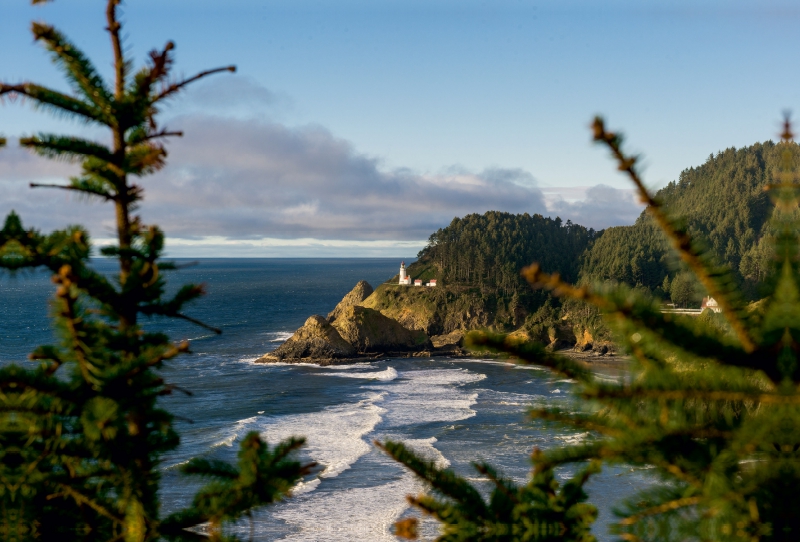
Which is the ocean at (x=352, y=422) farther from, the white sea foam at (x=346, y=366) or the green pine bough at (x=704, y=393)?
the green pine bough at (x=704, y=393)

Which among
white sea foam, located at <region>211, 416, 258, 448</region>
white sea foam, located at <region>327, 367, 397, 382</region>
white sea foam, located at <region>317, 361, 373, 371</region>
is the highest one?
white sea foam, located at <region>211, 416, 258, 448</region>

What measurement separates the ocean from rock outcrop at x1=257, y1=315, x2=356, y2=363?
13.1ft

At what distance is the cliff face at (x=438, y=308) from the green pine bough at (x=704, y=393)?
85951 mm

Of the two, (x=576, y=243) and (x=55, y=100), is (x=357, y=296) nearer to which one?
(x=576, y=243)

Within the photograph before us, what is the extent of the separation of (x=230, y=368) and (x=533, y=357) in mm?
67166

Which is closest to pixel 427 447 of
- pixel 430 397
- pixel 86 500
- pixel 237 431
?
pixel 237 431

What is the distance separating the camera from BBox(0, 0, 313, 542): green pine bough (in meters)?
3.90

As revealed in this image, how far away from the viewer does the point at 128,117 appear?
4.96 metres

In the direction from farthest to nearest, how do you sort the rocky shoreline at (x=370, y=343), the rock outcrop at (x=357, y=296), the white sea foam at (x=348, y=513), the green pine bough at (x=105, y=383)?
the rock outcrop at (x=357, y=296) < the rocky shoreline at (x=370, y=343) < the white sea foam at (x=348, y=513) < the green pine bough at (x=105, y=383)

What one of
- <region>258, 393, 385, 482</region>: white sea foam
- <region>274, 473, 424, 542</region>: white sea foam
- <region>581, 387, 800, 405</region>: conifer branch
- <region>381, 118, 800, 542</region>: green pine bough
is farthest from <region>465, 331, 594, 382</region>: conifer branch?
<region>258, 393, 385, 482</region>: white sea foam

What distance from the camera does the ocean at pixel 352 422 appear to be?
26.8 metres

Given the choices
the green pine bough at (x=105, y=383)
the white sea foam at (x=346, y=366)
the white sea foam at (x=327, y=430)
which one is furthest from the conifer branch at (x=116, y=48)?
the white sea foam at (x=346, y=366)

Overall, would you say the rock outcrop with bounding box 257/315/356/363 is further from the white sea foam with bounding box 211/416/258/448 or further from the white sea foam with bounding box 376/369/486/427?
the white sea foam with bounding box 211/416/258/448

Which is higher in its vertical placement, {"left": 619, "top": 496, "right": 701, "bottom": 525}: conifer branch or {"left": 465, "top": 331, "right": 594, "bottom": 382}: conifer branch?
{"left": 465, "top": 331, "right": 594, "bottom": 382}: conifer branch
